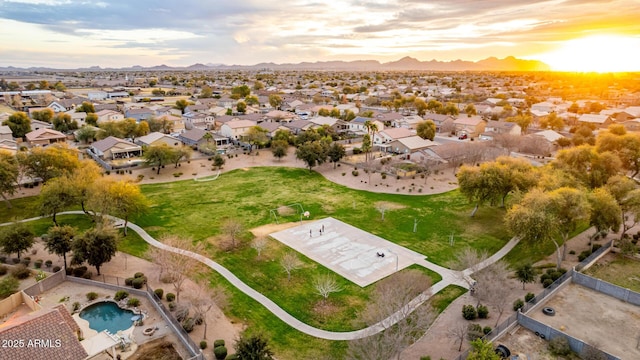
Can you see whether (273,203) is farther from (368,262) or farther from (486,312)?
(486,312)

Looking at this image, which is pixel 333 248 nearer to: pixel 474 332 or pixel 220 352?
pixel 474 332

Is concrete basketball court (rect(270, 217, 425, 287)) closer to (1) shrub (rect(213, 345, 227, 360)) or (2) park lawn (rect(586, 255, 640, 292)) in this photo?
(1) shrub (rect(213, 345, 227, 360))

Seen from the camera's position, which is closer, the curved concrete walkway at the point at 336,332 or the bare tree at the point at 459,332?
the bare tree at the point at 459,332

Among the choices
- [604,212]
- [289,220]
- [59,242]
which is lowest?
[289,220]

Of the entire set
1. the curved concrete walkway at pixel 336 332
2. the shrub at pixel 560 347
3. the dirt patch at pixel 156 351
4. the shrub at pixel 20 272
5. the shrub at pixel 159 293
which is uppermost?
the shrub at pixel 560 347

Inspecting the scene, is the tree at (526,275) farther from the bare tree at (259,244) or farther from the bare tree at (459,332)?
the bare tree at (259,244)

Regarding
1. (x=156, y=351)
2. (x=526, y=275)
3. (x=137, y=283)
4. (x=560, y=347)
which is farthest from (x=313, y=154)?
(x=560, y=347)

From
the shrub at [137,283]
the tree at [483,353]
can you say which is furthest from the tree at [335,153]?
the tree at [483,353]
